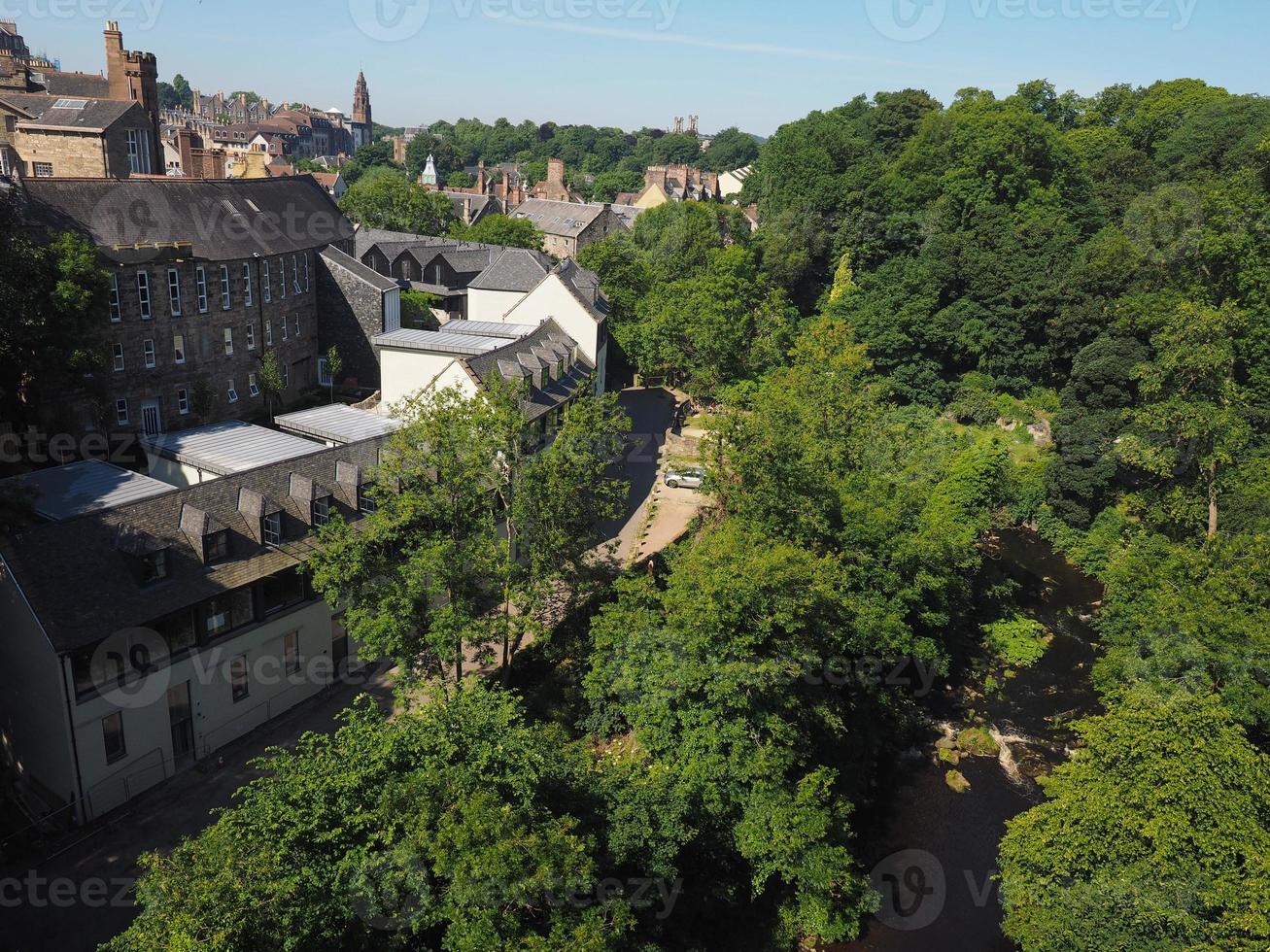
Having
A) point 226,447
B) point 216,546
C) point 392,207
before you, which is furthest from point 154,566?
point 392,207

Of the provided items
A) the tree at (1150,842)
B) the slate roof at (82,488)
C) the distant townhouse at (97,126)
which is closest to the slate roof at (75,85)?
the distant townhouse at (97,126)

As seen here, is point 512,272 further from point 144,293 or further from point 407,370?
point 144,293

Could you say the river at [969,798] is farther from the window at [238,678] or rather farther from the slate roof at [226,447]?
the slate roof at [226,447]

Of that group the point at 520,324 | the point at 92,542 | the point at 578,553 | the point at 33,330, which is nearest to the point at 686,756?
the point at 578,553

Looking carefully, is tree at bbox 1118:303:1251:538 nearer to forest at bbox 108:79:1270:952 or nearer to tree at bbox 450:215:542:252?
forest at bbox 108:79:1270:952

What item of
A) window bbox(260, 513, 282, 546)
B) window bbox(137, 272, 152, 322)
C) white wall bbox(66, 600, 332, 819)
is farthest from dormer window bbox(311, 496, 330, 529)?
window bbox(137, 272, 152, 322)

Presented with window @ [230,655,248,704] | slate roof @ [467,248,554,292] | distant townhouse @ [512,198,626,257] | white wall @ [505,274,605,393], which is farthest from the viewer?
distant townhouse @ [512,198,626,257]
